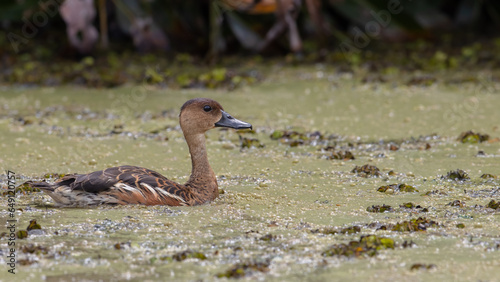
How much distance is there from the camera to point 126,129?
8.66 metres

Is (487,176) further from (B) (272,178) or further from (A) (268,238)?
(A) (268,238)

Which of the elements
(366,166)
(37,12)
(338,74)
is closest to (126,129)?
(366,166)

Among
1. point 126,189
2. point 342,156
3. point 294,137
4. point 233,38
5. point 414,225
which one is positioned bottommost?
point 414,225

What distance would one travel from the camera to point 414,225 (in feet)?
16.4

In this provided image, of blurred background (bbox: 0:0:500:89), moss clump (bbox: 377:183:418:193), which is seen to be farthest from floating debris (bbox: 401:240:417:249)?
blurred background (bbox: 0:0:500:89)

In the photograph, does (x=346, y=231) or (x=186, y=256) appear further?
(x=346, y=231)

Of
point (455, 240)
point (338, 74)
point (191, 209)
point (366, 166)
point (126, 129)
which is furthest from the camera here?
point (338, 74)

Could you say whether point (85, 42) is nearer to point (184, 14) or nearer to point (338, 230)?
point (184, 14)

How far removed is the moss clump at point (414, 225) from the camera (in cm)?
497

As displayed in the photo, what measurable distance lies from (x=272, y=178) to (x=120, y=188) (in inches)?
58.0

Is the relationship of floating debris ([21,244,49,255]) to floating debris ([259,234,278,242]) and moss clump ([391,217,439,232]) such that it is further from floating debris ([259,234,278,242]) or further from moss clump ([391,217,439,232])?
moss clump ([391,217,439,232])

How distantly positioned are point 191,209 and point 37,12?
8.74 metres

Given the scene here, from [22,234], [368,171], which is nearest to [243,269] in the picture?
[22,234]

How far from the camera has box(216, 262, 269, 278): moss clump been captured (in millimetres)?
4176
